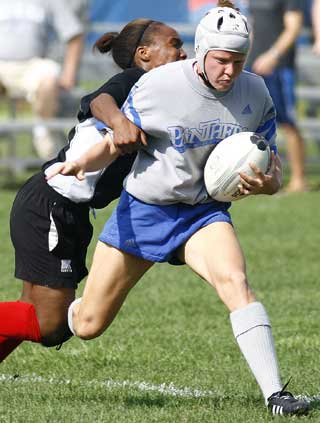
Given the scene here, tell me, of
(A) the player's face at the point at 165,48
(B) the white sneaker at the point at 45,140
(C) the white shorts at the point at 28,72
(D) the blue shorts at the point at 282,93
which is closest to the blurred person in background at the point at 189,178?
(A) the player's face at the point at 165,48

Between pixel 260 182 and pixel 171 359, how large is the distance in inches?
63.0

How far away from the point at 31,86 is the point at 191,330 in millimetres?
5854

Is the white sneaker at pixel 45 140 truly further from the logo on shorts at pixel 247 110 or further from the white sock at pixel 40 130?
the logo on shorts at pixel 247 110

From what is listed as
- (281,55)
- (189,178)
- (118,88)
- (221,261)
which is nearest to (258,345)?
(221,261)

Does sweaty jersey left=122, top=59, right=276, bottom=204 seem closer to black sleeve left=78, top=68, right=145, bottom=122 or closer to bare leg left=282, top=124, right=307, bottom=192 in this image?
black sleeve left=78, top=68, right=145, bottom=122

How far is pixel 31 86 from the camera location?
497 inches

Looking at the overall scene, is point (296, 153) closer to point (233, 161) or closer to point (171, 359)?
point (171, 359)

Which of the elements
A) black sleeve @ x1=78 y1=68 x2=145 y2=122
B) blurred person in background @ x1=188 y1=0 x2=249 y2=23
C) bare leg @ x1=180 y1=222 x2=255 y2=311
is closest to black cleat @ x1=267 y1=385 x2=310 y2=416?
bare leg @ x1=180 y1=222 x2=255 y2=311

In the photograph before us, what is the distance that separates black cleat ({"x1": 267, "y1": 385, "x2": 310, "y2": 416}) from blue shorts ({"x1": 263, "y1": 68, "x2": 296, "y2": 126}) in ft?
25.6

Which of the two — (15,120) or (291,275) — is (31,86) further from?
(291,275)

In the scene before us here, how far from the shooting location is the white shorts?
41.1 ft

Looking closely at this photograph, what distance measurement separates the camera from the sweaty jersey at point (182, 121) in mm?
5328

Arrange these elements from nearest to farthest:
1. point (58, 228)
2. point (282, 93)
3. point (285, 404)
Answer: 1. point (285, 404)
2. point (58, 228)
3. point (282, 93)

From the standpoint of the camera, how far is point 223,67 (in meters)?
5.25
